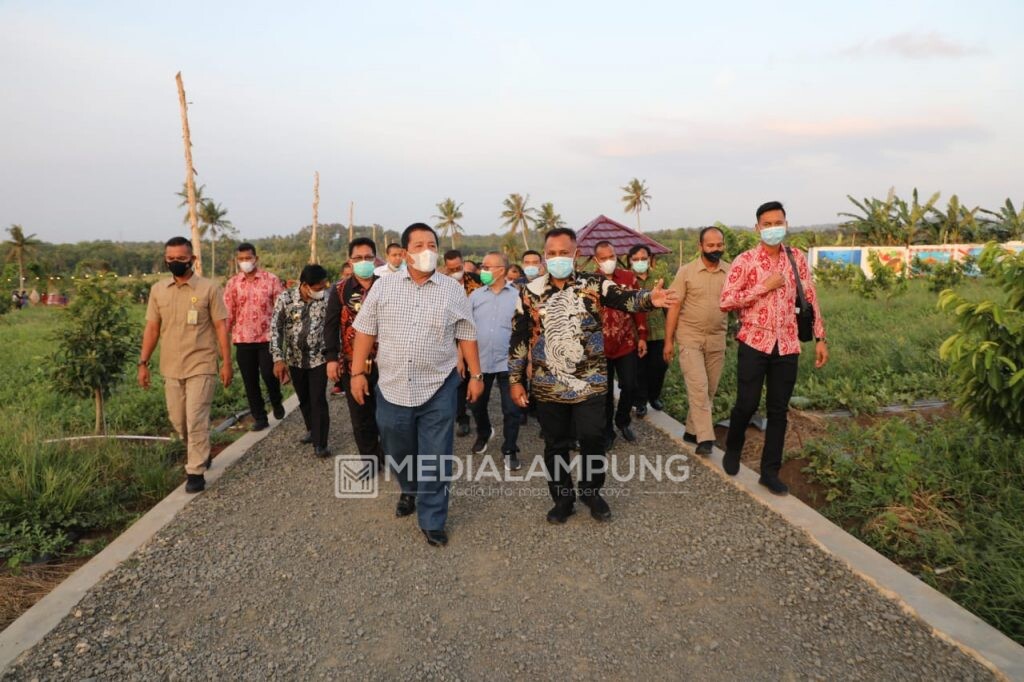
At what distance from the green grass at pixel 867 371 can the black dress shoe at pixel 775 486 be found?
2129 mm

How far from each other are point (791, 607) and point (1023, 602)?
1066mm

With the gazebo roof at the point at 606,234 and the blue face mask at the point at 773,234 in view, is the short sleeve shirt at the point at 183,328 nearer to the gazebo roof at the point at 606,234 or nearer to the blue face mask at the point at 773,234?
the blue face mask at the point at 773,234

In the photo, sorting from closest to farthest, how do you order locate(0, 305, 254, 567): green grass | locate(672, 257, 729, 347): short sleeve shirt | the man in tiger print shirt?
the man in tiger print shirt < locate(0, 305, 254, 567): green grass < locate(672, 257, 729, 347): short sleeve shirt

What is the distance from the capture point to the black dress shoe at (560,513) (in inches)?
162

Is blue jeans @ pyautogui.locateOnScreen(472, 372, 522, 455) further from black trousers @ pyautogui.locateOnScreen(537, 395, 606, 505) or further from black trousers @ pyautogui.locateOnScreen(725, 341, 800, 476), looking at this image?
black trousers @ pyautogui.locateOnScreen(725, 341, 800, 476)

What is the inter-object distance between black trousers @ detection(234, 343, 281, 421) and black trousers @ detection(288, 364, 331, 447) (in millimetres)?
620

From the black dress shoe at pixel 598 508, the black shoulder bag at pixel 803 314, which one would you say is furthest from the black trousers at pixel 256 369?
the black shoulder bag at pixel 803 314

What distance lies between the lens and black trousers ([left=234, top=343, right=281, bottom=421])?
6281 millimetres

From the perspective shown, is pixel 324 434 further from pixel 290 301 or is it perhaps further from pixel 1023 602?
pixel 1023 602

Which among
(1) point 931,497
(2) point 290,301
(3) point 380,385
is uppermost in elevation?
(2) point 290,301

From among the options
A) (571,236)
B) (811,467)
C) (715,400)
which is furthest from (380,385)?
(715,400)

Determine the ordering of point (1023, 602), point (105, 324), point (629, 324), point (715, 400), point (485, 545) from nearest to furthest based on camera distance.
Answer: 1. point (1023, 602)
2. point (485, 545)
3. point (629, 324)
4. point (105, 324)
5. point (715, 400)

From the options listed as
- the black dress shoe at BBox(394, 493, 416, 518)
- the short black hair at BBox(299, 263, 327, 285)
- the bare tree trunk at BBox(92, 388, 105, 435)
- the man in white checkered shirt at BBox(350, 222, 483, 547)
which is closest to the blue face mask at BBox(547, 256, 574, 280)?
the man in white checkered shirt at BBox(350, 222, 483, 547)

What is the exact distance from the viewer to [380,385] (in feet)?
12.8
